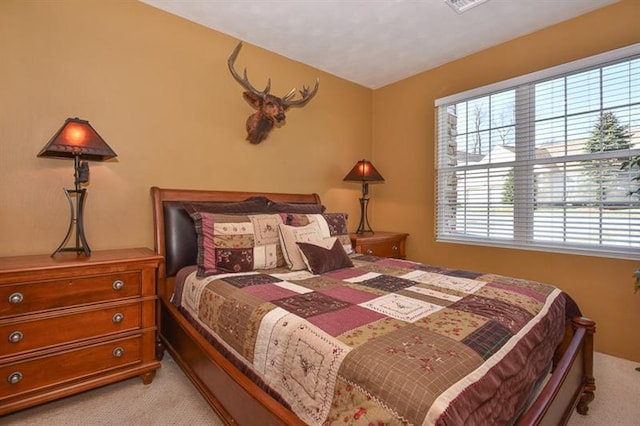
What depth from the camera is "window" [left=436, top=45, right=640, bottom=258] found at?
241 cm

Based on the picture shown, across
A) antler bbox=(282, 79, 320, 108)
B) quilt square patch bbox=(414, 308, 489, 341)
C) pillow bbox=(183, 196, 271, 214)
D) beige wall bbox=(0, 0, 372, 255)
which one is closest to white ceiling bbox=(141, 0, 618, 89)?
beige wall bbox=(0, 0, 372, 255)

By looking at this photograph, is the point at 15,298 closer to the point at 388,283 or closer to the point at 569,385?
the point at 388,283

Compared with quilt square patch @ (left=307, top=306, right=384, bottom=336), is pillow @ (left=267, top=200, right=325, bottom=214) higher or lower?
higher

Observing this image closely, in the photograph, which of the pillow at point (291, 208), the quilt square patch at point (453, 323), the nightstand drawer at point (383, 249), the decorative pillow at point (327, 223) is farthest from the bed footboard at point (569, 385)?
the pillow at point (291, 208)

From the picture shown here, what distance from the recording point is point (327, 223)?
2744 mm

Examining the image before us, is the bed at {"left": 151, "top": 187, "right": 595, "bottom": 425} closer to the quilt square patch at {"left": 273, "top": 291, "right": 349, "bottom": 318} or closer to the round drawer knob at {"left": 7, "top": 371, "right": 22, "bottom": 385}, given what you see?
the quilt square patch at {"left": 273, "top": 291, "right": 349, "bottom": 318}

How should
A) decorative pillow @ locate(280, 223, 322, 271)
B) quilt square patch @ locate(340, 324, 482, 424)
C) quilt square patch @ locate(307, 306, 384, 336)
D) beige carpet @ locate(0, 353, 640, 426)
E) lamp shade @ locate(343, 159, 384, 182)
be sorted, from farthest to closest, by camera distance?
lamp shade @ locate(343, 159, 384, 182) → decorative pillow @ locate(280, 223, 322, 271) → beige carpet @ locate(0, 353, 640, 426) → quilt square patch @ locate(307, 306, 384, 336) → quilt square patch @ locate(340, 324, 482, 424)

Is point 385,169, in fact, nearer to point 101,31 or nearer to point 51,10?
point 101,31

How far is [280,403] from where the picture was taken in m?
1.24

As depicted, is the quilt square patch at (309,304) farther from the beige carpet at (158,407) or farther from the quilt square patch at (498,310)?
the beige carpet at (158,407)

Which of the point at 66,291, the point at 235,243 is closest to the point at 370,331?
the point at 235,243

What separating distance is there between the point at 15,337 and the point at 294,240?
63.5 inches

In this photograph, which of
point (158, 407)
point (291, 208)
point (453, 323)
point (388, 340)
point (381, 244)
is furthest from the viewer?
point (381, 244)

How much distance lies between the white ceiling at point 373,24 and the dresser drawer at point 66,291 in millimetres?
2122
